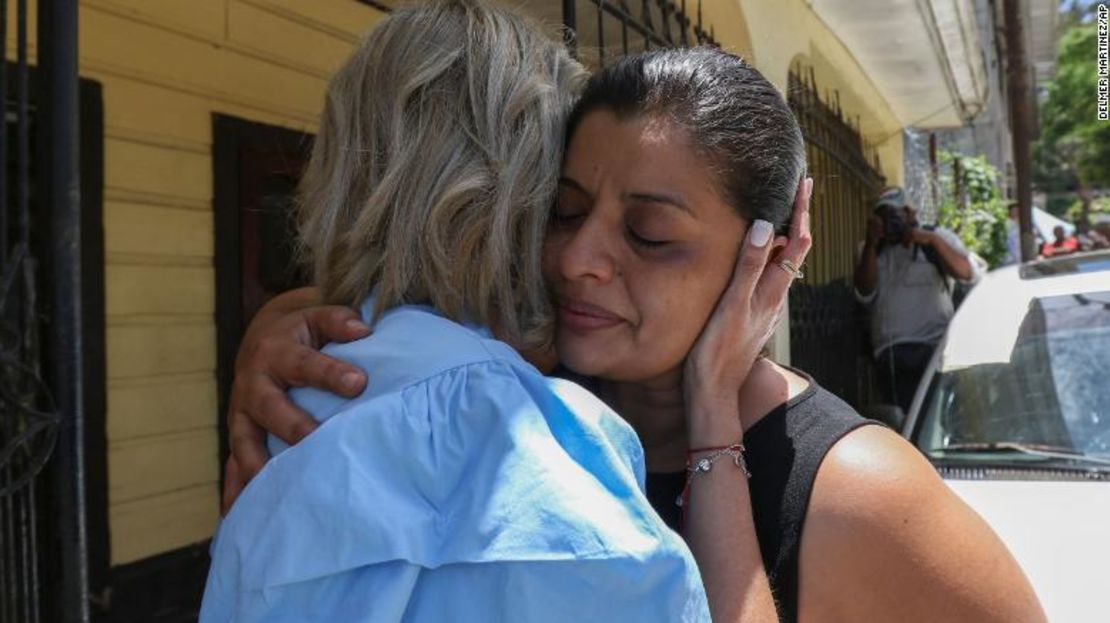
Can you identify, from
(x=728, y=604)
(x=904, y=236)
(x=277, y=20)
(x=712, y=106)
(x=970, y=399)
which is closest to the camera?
(x=728, y=604)

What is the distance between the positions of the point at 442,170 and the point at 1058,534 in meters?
2.05

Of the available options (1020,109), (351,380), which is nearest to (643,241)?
(351,380)

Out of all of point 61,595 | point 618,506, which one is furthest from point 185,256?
point 618,506

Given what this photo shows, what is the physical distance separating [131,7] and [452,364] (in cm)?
330

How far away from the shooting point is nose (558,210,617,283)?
1258mm

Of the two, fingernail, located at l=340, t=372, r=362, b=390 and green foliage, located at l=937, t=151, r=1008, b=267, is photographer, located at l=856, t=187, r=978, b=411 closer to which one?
fingernail, located at l=340, t=372, r=362, b=390

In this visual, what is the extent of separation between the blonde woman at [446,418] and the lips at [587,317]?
0.14ft

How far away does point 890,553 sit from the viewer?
3.82ft

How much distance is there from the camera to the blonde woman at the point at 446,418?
0.89 metres

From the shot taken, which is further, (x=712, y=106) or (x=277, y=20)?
(x=277, y=20)

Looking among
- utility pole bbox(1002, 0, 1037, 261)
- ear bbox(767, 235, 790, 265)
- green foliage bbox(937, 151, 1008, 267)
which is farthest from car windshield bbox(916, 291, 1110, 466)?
green foliage bbox(937, 151, 1008, 267)

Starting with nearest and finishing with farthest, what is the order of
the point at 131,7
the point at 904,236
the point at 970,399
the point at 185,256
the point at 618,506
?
the point at 618,506 → the point at 970,399 → the point at 131,7 → the point at 185,256 → the point at 904,236

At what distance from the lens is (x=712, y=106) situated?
1.28m

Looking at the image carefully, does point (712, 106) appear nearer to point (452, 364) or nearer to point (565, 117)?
point (565, 117)
